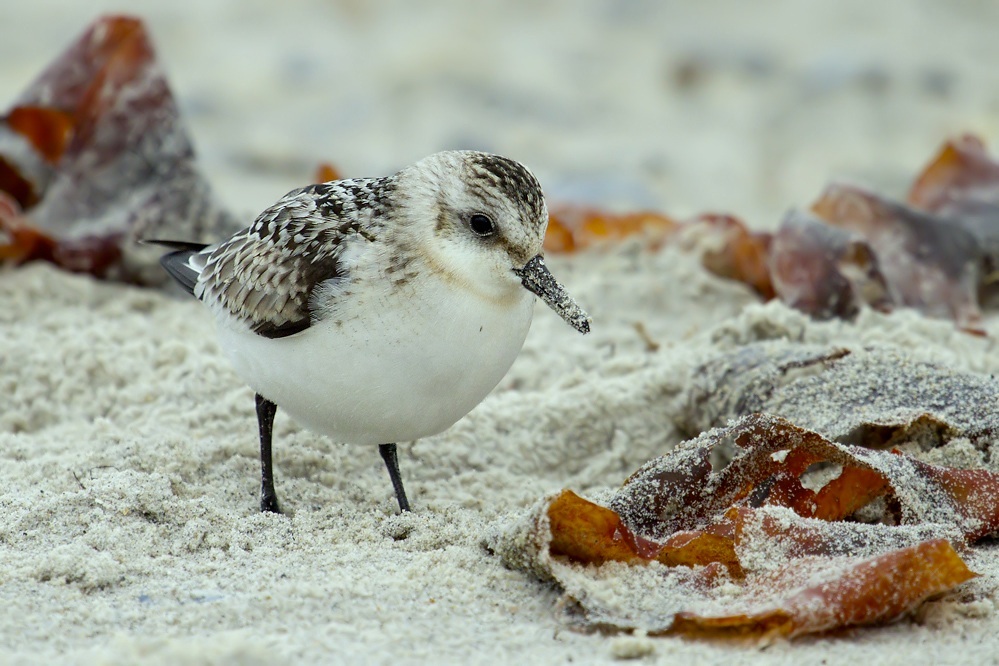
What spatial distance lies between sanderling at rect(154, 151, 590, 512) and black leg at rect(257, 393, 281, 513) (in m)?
0.01

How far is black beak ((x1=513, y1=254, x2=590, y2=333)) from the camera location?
3.80m

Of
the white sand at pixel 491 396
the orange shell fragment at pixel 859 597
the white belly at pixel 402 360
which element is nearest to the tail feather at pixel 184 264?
the white sand at pixel 491 396

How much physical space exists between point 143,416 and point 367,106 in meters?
5.78

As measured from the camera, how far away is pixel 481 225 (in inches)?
152

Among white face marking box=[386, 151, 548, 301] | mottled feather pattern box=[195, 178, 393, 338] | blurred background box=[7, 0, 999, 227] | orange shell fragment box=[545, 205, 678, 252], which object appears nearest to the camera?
white face marking box=[386, 151, 548, 301]

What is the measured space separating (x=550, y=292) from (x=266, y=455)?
121cm

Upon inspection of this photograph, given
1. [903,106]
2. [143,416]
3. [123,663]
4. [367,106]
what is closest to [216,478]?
[143,416]

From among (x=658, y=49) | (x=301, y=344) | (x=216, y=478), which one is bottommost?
(x=216, y=478)

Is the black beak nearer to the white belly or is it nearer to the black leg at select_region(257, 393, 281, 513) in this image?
the white belly

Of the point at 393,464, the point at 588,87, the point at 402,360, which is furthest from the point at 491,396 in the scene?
the point at 588,87

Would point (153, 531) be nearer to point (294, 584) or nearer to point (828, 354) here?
point (294, 584)

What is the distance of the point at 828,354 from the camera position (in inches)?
178

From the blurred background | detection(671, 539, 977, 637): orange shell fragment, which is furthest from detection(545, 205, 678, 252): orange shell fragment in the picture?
detection(671, 539, 977, 637): orange shell fragment

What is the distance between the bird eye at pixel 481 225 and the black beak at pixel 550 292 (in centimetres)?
15
